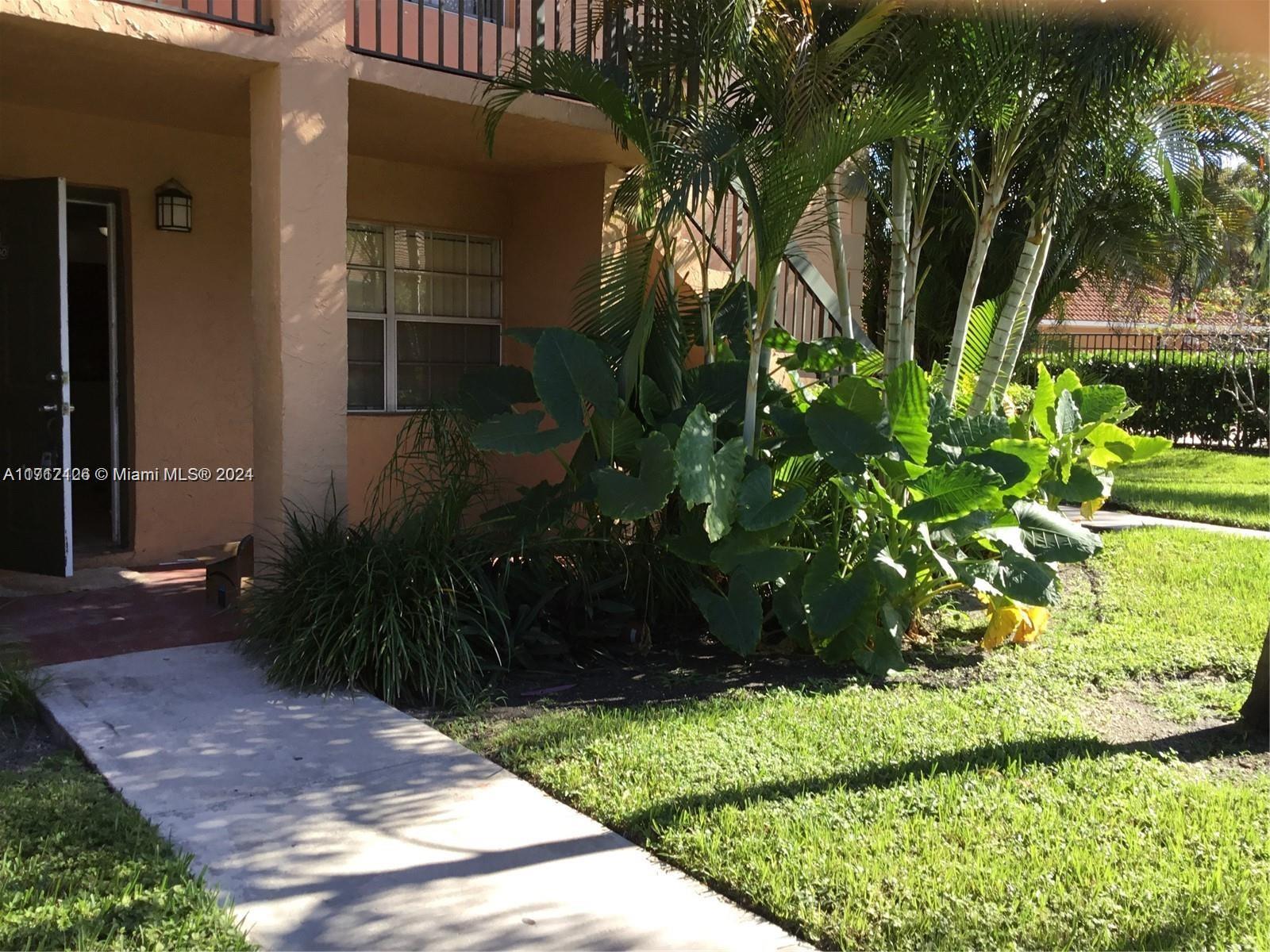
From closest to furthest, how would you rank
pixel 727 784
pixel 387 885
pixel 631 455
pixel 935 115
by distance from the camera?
1. pixel 387 885
2. pixel 727 784
3. pixel 935 115
4. pixel 631 455

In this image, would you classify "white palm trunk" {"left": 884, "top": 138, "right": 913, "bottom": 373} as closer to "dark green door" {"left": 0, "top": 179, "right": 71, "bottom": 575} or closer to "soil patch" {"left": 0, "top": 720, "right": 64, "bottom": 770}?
"soil patch" {"left": 0, "top": 720, "right": 64, "bottom": 770}

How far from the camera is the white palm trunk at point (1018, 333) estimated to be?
7.19 metres

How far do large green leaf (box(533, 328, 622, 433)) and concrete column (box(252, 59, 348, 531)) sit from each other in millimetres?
1231

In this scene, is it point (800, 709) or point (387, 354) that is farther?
point (387, 354)

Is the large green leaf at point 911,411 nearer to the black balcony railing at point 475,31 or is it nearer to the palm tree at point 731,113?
the palm tree at point 731,113

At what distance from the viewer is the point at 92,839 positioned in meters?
3.56

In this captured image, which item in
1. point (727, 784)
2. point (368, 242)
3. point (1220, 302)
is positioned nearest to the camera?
point (727, 784)

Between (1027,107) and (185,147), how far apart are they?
5.60 m

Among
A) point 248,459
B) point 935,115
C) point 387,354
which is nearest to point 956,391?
point 935,115

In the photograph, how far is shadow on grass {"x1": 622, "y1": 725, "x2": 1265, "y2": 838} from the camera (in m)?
3.95

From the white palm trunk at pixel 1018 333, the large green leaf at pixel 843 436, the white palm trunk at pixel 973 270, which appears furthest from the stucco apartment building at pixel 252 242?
the large green leaf at pixel 843 436

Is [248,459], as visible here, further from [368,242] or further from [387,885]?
[387,885]

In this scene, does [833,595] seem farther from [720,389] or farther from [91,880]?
[91,880]

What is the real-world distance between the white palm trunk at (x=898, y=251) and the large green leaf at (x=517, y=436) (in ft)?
7.65
